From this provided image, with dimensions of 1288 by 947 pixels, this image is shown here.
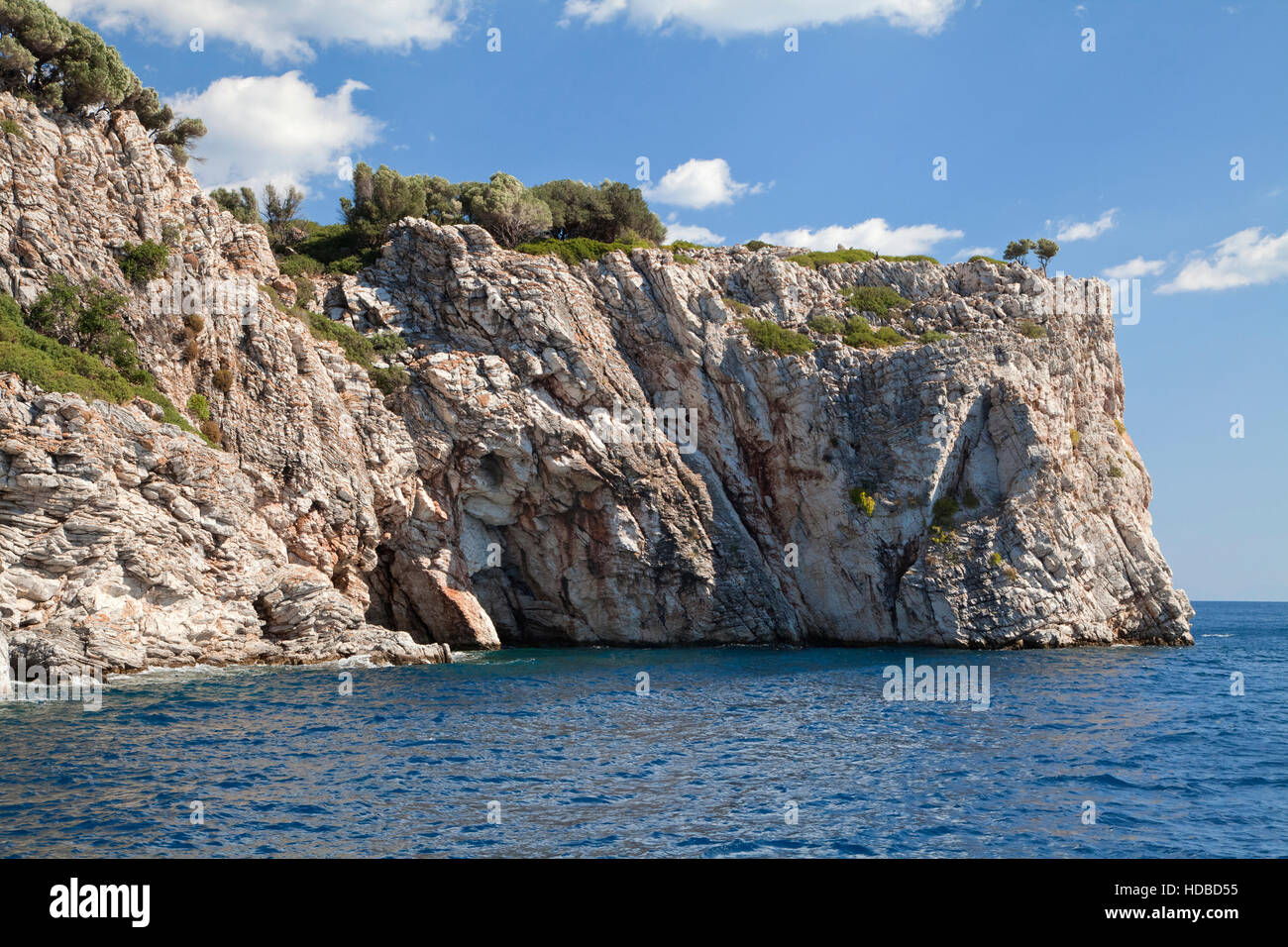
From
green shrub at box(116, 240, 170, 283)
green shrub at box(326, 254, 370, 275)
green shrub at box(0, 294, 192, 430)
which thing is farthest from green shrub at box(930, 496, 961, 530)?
green shrub at box(116, 240, 170, 283)

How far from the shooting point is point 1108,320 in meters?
53.9

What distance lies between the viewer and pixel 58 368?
29.1m

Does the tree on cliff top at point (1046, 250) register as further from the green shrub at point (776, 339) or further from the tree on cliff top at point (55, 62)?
the tree on cliff top at point (55, 62)

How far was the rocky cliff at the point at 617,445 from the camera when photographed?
34812 mm

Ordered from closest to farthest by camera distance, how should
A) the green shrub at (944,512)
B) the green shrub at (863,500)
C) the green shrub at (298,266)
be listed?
the green shrub at (944,512), the green shrub at (298,266), the green shrub at (863,500)

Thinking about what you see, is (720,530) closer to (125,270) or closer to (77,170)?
(125,270)

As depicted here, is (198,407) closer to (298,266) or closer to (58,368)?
(58,368)

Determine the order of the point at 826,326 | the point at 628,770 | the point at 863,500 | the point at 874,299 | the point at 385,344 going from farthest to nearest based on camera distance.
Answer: the point at 874,299
the point at 826,326
the point at 863,500
the point at 385,344
the point at 628,770

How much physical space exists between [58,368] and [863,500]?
115 ft

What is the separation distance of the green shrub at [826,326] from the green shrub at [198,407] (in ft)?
103

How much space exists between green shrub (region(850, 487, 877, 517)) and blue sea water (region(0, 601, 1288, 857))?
16.4m

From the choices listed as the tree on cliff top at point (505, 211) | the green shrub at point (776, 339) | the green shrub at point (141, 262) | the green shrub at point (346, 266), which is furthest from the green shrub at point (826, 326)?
the green shrub at point (141, 262)

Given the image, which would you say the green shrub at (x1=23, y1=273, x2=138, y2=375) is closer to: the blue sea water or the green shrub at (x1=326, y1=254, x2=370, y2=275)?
the blue sea water

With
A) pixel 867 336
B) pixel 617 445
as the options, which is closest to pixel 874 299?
pixel 867 336
